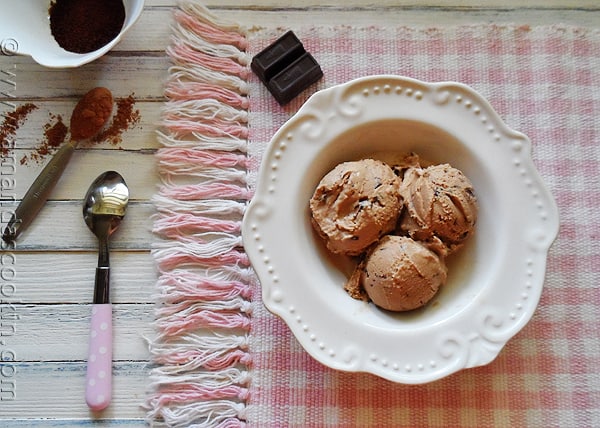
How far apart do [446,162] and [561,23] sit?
0.43m

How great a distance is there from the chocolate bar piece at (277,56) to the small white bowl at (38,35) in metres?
0.24

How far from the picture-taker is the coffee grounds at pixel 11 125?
1.26 meters

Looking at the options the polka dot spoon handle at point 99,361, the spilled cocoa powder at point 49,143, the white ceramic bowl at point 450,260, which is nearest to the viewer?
the white ceramic bowl at point 450,260

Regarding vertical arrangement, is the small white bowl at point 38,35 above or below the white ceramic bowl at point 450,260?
above

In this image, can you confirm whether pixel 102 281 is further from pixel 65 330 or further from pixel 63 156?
pixel 63 156

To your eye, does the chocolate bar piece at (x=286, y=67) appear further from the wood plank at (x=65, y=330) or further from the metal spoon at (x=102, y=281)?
the wood plank at (x=65, y=330)

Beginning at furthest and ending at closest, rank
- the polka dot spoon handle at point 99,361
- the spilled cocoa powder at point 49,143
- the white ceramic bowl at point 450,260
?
the spilled cocoa powder at point 49,143 → the polka dot spoon handle at point 99,361 → the white ceramic bowl at point 450,260

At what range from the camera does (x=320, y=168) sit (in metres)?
1.12

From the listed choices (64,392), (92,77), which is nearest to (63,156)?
(92,77)

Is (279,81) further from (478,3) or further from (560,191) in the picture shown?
(560,191)

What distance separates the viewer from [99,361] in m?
1.16

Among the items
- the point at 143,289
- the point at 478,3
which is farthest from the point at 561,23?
the point at 143,289

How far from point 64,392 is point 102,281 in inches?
8.4

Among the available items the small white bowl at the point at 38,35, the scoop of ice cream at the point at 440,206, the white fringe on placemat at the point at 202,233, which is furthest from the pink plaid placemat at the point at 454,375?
the scoop of ice cream at the point at 440,206
